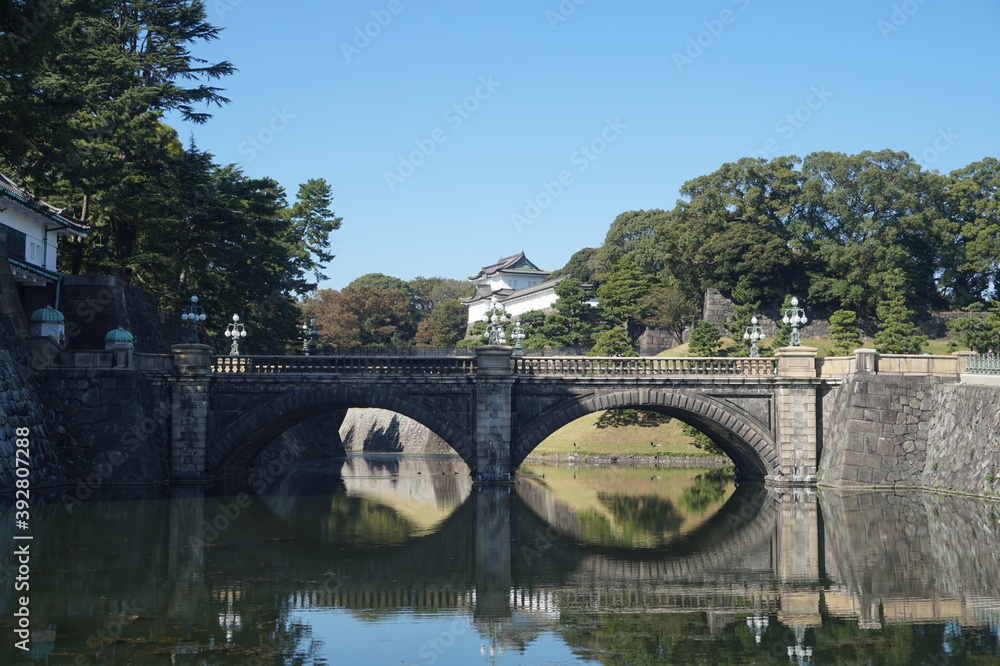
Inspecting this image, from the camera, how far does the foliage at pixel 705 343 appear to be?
62.2 m

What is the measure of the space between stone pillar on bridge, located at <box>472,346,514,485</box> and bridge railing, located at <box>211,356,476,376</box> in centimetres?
82

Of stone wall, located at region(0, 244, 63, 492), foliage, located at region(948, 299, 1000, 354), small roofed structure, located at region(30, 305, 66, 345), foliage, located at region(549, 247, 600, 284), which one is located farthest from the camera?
foliage, located at region(549, 247, 600, 284)

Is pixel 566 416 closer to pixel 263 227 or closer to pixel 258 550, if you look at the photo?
pixel 258 550

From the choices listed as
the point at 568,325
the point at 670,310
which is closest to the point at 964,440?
the point at 670,310

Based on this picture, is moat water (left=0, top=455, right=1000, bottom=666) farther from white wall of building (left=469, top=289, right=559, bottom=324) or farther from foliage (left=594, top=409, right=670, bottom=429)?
white wall of building (left=469, top=289, right=559, bottom=324)

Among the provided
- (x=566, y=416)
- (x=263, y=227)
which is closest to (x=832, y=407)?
(x=566, y=416)

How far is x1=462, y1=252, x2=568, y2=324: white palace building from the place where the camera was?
349ft

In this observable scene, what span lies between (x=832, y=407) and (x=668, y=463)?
18.5 m

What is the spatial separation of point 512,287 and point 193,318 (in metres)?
81.7

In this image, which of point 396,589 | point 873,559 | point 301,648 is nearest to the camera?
point 301,648

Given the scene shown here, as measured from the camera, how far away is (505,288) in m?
120

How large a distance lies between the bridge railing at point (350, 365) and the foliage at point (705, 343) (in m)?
24.1

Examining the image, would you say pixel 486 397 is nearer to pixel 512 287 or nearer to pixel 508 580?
pixel 508 580

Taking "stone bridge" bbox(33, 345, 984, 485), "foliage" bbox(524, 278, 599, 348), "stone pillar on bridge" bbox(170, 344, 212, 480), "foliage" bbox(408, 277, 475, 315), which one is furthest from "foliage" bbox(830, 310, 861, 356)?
"foliage" bbox(408, 277, 475, 315)
